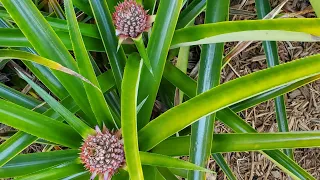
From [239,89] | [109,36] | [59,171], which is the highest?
[109,36]

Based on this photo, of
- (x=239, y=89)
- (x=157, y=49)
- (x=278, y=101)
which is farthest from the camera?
(x=278, y=101)

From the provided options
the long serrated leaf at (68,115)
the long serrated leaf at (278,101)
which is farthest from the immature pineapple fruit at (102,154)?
the long serrated leaf at (278,101)

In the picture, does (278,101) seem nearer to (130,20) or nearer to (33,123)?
(130,20)

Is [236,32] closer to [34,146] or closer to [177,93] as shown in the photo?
[177,93]

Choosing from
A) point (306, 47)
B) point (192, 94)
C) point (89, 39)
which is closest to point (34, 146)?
point (89, 39)

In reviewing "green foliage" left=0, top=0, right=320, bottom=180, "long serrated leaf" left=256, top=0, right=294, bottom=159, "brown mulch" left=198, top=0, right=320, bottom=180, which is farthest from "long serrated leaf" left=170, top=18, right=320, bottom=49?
"brown mulch" left=198, top=0, right=320, bottom=180

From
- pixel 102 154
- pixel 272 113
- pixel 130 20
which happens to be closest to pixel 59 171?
pixel 102 154

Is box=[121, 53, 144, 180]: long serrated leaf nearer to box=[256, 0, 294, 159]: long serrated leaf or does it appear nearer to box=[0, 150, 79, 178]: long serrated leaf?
box=[0, 150, 79, 178]: long serrated leaf
